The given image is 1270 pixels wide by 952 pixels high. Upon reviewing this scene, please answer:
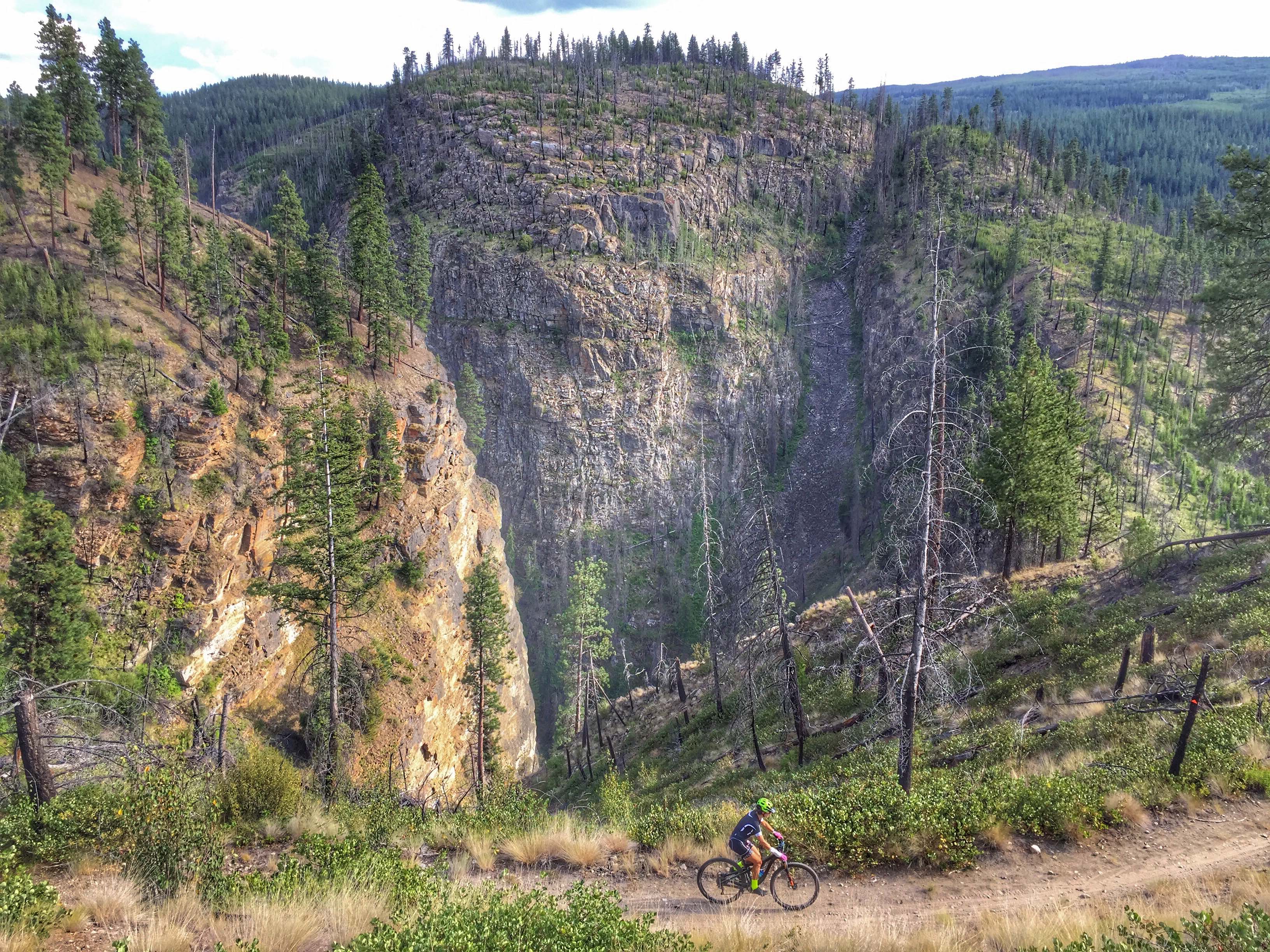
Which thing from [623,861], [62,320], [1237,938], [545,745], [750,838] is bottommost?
[545,745]

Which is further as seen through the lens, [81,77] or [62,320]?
[81,77]

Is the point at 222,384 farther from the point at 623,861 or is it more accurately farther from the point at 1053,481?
the point at 1053,481

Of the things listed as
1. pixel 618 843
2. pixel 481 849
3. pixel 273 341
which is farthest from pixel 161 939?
pixel 273 341

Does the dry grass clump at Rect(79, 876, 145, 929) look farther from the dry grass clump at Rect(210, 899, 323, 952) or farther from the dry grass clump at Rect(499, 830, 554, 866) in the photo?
the dry grass clump at Rect(499, 830, 554, 866)

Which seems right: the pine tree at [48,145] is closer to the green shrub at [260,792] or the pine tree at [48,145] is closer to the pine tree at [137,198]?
the pine tree at [137,198]

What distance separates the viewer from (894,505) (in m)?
13.1

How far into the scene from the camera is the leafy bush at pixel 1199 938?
21.2 ft

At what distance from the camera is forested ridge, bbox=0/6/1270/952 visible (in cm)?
1058

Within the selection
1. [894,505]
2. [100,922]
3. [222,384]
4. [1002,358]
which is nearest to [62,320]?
[222,384]

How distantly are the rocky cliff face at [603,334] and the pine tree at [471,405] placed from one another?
6391 millimetres

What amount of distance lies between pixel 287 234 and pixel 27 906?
4346 centimetres

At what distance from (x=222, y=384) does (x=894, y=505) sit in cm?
3276

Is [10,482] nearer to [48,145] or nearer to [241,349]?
[241,349]

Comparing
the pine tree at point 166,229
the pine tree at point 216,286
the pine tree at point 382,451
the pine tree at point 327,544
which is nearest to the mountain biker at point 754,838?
the pine tree at point 327,544
